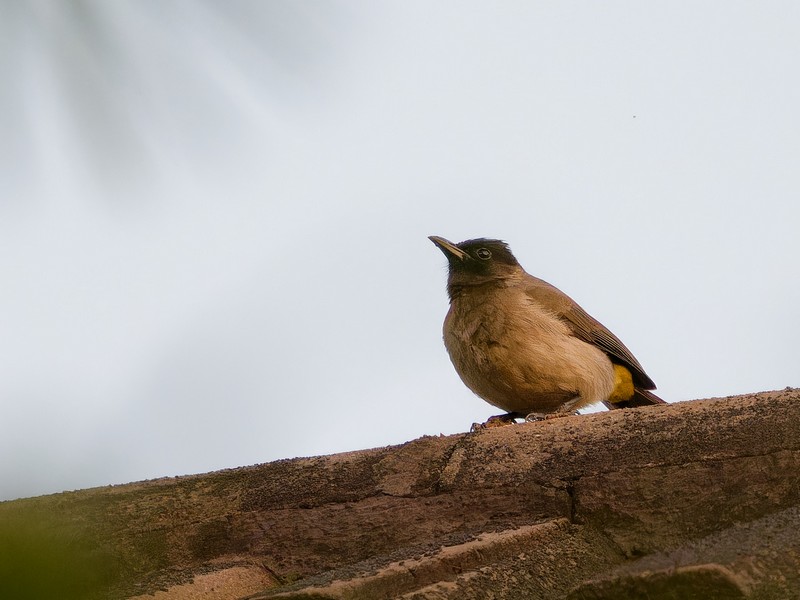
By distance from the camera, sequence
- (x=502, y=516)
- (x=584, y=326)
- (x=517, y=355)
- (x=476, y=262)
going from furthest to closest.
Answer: (x=476, y=262)
(x=584, y=326)
(x=517, y=355)
(x=502, y=516)

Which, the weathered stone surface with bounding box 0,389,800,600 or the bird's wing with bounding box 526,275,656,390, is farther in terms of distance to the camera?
the bird's wing with bounding box 526,275,656,390

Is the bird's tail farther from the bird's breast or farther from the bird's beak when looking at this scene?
the bird's beak

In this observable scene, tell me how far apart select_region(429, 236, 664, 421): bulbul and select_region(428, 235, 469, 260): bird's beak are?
0.7 inches

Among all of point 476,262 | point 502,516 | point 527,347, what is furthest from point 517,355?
point 502,516

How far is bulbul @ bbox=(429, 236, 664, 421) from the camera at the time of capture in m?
5.57

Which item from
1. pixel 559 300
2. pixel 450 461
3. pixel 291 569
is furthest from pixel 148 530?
pixel 559 300

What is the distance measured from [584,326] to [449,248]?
1033 mm

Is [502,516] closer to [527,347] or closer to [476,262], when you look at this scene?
[527,347]

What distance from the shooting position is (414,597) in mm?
2092

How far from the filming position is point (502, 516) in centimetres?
285

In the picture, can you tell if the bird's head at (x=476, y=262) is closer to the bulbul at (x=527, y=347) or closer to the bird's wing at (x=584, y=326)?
the bulbul at (x=527, y=347)

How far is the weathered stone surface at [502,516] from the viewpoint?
2084mm

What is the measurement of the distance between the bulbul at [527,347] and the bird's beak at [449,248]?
0.02m

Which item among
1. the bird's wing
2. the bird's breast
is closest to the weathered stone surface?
the bird's breast
